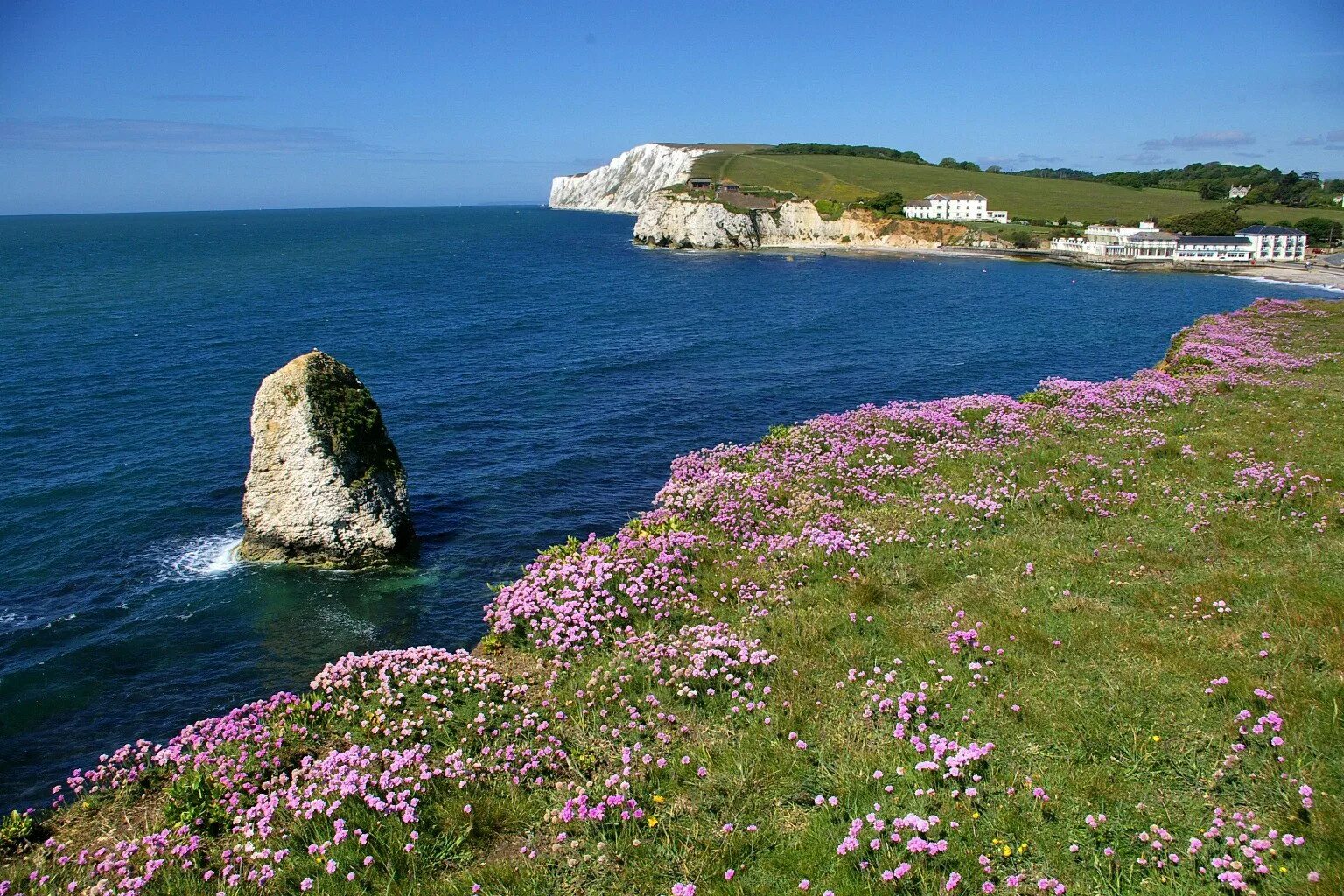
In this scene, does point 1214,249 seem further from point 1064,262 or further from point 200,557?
point 200,557

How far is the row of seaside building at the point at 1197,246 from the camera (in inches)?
5049

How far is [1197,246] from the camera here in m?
130

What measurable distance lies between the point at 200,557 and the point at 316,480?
5.10 m

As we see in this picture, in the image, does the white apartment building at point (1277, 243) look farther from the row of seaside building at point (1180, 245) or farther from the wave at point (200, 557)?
the wave at point (200, 557)

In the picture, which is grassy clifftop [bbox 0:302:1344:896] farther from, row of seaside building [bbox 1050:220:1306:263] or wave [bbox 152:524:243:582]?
row of seaside building [bbox 1050:220:1306:263]

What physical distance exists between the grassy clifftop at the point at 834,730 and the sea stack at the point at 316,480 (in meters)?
11.6

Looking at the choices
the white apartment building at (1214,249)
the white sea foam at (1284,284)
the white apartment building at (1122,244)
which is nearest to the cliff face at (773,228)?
the white apartment building at (1122,244)

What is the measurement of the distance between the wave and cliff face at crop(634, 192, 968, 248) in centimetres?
14128

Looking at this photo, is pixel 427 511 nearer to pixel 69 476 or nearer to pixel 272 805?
pixel 69 476

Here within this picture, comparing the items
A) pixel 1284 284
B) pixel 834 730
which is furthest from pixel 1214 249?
pixel 834 730

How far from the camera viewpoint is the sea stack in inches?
1009

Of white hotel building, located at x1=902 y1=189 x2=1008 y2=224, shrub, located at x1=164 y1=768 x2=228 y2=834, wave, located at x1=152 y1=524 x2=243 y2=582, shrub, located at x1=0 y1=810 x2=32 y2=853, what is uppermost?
white hotel building, located at x1=902 y1=189 x2=1008 y2=224

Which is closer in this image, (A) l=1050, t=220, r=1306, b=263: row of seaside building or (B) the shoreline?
(B) the shoreline

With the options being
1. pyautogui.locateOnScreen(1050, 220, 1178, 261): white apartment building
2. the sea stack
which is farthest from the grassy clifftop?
pyautogui.locateOnScreen(1050, 220, 1178, 261): white apartment building
